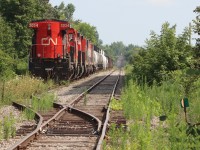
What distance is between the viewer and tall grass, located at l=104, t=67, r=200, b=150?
5.67m

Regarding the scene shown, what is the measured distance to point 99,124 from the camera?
9172 millimetres

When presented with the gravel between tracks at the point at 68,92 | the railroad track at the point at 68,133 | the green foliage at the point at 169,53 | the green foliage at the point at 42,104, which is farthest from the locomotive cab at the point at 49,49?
the railroad track at the point at 68,133

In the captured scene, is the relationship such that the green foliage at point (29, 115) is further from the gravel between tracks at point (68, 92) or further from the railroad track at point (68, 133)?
the gravel between tracks at point (68, 92)

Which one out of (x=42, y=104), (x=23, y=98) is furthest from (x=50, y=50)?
(x=42, y=104)

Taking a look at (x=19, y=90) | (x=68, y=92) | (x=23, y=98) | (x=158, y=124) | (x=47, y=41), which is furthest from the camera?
(x=47, y=41)

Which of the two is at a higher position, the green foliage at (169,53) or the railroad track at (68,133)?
the green foliage at (169,53)

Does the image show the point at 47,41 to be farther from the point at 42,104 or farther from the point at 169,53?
the point at 42,104

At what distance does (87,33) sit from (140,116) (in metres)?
135

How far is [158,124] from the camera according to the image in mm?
9625

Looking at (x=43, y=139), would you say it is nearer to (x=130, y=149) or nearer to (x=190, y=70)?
(x=130, y=149)

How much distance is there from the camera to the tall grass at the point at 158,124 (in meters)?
5.67

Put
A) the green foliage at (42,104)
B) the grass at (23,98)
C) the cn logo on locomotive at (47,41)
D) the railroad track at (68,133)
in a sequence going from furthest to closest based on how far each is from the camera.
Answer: the cn logo on locomotive at (47,41), the green foliage at (42,104), the grass at (23,98), the railroad track at (68,133)

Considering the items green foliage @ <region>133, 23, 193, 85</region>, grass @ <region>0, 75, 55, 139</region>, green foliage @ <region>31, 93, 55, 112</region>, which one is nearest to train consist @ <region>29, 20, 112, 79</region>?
grass @ <region>0, 75, 55, 139</region>

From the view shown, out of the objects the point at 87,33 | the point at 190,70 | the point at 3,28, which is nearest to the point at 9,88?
the point at 190,70
